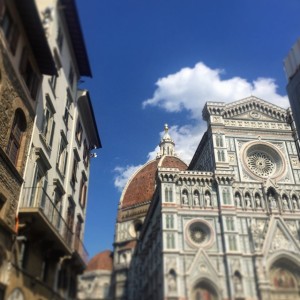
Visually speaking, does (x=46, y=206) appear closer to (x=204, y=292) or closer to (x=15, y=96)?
(x=15, y=96)

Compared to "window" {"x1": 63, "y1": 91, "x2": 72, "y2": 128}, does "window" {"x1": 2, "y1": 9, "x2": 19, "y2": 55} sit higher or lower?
lower

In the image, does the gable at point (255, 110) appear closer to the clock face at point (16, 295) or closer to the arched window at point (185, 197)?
the arched window at point (185, 197)

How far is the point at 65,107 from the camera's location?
21562 mm

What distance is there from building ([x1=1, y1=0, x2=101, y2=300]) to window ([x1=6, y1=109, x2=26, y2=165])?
45 centimetres

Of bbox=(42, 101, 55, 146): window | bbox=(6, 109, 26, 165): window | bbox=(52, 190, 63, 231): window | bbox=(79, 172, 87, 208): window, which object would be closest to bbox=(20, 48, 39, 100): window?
bbox=(6, 109, 26, 165): window

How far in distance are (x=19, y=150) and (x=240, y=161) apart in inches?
1083

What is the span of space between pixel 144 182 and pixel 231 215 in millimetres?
41145

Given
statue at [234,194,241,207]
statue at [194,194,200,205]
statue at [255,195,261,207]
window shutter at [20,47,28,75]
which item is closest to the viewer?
window shutter at [20,47,28,75]

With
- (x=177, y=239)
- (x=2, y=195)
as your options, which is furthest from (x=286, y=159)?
(x=2, y=195)

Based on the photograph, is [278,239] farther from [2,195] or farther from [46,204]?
[2,195]

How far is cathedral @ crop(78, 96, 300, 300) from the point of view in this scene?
31.1 meters

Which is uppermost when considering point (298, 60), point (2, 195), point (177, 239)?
point (298, 60)

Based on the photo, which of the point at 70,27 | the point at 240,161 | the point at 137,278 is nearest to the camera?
the point at 70,27

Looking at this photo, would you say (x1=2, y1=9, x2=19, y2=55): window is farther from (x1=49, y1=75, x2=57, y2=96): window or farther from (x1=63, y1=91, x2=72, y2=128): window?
(x1=63, y1=91, x2=72, y2=128): window
